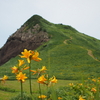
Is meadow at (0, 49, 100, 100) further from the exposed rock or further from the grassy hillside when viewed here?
the exposed rock

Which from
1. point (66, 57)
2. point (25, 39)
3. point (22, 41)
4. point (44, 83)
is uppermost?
point (25, 39)

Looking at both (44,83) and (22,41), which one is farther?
(22,41)

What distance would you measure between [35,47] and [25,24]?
348 inches

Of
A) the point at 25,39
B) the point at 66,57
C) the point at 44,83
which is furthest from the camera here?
the point at 25,39

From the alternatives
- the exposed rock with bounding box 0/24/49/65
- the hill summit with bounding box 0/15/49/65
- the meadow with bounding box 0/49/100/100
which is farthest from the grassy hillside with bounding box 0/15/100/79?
the meadow with bounding box 0/49/100/100

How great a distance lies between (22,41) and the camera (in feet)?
111

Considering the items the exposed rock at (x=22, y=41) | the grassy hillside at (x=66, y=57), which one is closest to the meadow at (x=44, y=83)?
the grassy hillside at (x=66, y=57)

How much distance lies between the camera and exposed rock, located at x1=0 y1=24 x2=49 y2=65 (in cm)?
3178

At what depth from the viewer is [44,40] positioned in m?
31.1

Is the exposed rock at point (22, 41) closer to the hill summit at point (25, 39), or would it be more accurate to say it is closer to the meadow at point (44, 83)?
the hill summit at point (25, 39)

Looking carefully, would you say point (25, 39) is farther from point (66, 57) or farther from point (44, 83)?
point (44, 83)

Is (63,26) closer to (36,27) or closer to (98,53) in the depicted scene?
(36,27)

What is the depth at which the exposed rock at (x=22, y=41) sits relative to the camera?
31.8m

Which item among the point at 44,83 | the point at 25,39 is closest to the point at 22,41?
the point at 25,39
